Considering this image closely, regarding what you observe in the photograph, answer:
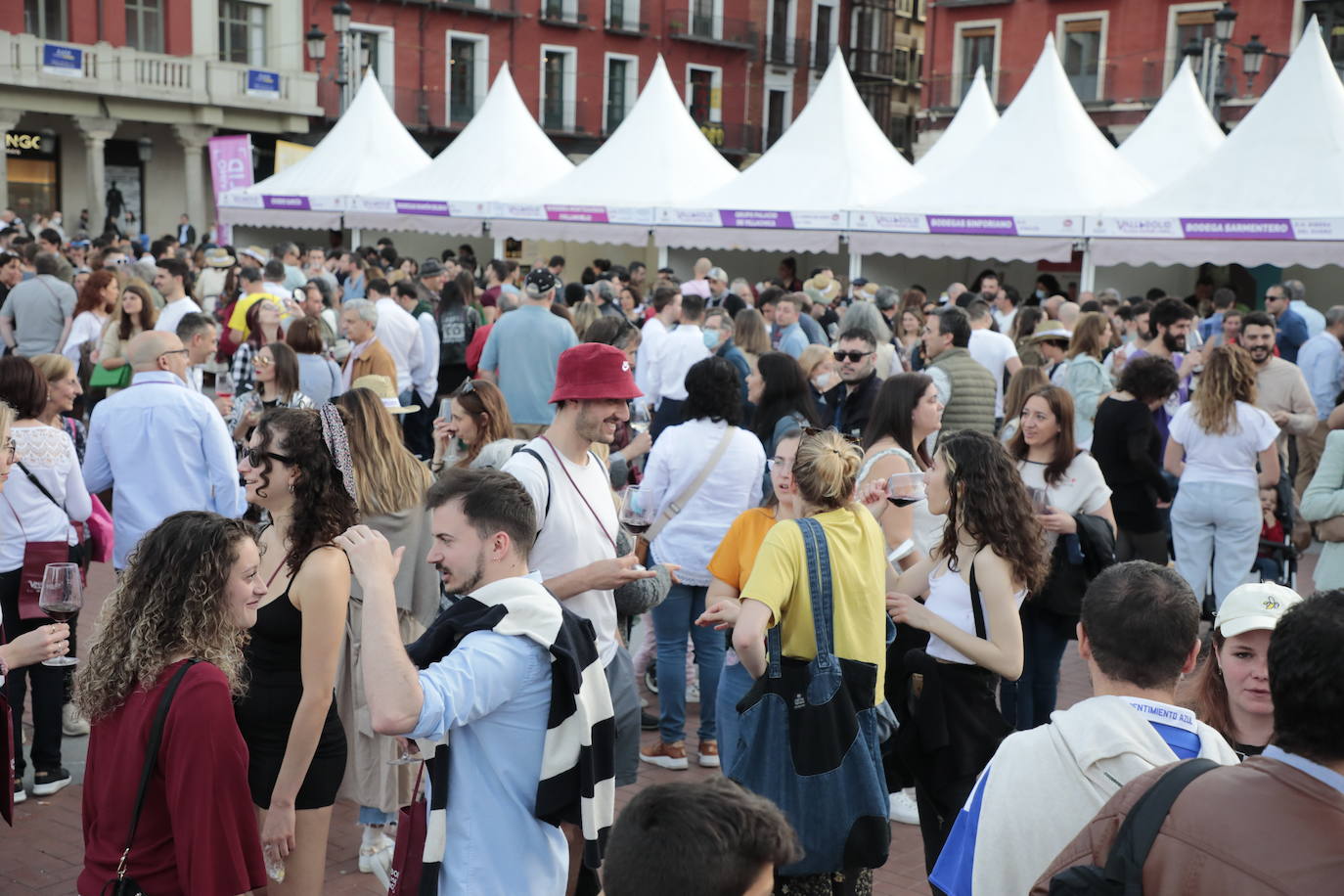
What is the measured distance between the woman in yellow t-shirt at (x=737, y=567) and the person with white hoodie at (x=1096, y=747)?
4.32ft

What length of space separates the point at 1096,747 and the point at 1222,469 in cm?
506

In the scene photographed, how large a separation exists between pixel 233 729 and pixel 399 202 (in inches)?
780

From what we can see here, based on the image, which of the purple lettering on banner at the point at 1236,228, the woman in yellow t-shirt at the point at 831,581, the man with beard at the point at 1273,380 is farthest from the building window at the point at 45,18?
the woman in yellow t-shirt at the point at 831,581

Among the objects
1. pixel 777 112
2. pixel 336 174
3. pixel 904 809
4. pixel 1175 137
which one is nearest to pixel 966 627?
pixel 904 809

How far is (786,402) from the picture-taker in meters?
6.77

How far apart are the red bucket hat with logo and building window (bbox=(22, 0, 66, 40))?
32923 mm

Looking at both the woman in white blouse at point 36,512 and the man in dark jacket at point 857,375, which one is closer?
the woman in white blouse at point 36,512

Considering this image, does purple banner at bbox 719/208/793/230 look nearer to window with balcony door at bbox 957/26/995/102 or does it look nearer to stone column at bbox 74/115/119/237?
stone column at bbox 74/115/119/237

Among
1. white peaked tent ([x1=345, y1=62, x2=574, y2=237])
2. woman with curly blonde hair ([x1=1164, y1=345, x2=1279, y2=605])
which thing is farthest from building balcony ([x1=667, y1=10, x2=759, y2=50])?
woman with curly blonde hair ([x1=1164, y1=345, x2=1279, y2=605])

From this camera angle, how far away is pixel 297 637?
3.43 meters

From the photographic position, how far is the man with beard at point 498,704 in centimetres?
262

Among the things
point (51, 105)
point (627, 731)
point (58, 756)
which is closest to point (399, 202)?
point (51, 105)

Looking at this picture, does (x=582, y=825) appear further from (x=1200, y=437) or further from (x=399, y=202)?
(x=399, y=202)

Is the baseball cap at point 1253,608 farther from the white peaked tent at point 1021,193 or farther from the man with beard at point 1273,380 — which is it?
the white peaked tent at point 1021,193
